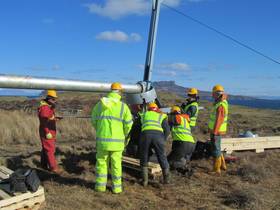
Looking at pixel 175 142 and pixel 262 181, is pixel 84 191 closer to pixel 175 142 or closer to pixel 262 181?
pixel 175 142

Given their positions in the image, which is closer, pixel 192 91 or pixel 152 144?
pixel 152 144

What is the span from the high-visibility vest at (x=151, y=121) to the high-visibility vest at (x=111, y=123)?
671 millimetres

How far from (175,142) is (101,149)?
243 cm

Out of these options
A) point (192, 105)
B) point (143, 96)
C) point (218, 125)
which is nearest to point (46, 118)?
point (143, 96)

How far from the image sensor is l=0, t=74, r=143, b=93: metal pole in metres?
5.62

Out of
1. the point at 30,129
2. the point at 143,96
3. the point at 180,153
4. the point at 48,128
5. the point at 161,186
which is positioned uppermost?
the point at 143,96

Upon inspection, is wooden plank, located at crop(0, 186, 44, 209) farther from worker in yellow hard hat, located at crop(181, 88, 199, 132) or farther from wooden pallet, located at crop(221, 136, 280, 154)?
wooden pallet, located at crop(221, 136, 280, 154)

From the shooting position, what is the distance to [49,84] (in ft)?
20.1

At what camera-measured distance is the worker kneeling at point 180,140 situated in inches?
341

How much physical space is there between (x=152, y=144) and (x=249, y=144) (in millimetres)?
4943

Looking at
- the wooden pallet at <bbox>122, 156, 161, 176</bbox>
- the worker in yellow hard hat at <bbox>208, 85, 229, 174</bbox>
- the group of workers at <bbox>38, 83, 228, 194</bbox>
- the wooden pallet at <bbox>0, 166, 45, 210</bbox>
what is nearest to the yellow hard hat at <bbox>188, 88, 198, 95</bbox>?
the group of workers at <bbox>38, 83, 228, 194</bbox>

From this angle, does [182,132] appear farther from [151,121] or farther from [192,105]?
[151,121]

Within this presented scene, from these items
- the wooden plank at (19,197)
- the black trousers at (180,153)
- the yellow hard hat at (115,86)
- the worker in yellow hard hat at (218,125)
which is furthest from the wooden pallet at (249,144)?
the wooden plank at (19,197)

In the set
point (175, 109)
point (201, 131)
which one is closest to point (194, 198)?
point (175, 109)
